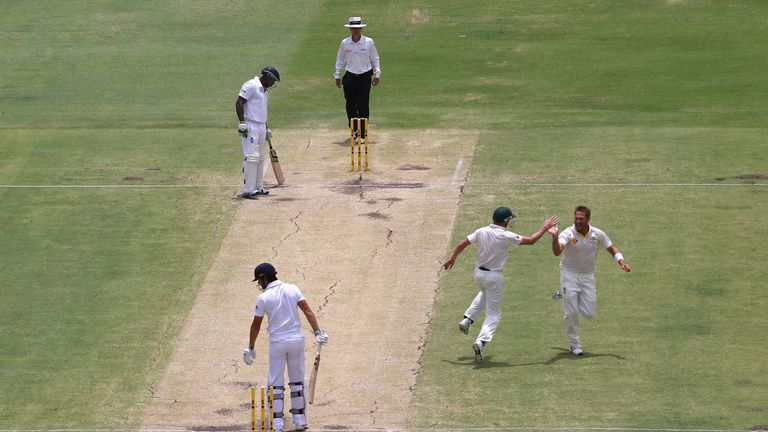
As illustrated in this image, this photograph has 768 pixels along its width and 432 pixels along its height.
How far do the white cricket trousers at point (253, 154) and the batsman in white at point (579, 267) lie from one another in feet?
23.9

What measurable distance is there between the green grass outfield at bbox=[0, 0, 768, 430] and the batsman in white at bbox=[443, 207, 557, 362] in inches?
23.6

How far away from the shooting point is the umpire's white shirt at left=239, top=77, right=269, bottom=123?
80.4ft

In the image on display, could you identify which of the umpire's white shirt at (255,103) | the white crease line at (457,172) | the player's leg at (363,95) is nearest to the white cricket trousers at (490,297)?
the white crease line at (457,172)

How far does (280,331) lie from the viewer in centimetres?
1709

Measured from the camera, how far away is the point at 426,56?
33656mm

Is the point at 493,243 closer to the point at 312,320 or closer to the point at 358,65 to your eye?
the point at 312,320

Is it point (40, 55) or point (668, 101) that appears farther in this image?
point (40, 55)

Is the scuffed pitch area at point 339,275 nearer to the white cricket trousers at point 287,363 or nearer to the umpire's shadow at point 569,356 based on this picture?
the white cricket trousers at point 287,363

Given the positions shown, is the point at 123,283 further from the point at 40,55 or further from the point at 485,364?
the point at 40,55

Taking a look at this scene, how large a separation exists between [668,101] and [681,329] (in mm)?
11068

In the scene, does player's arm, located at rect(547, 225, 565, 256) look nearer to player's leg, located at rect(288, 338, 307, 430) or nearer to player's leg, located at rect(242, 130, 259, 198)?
player's leg, located at rect(288, 338, 307, 430)

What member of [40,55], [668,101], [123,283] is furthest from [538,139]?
[40,55]

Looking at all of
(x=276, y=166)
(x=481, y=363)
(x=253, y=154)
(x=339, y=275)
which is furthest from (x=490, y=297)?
(x=276, y=166)

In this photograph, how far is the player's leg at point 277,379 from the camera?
1714cm
